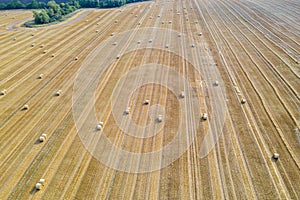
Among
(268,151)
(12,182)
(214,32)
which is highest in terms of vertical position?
(214,32)

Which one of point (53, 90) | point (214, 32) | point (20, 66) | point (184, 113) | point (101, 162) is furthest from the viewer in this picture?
point (214, 32)

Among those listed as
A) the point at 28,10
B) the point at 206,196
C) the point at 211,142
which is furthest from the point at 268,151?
the point at 28,10

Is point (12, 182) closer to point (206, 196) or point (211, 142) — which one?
point (206, 196)

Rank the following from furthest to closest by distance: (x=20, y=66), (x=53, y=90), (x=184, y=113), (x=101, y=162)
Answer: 1. (x=20, y=66)
2. (x=53, y=90)
3. (x=184, y=113)
4. (x=101, y=162)

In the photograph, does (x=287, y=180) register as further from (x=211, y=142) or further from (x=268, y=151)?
(x=211, y=142)

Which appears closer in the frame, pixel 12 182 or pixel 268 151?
pixel 12 182

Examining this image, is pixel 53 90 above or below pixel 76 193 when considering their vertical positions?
above

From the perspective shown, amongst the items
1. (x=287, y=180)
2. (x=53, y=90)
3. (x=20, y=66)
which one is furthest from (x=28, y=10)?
(x=287, y=180)
